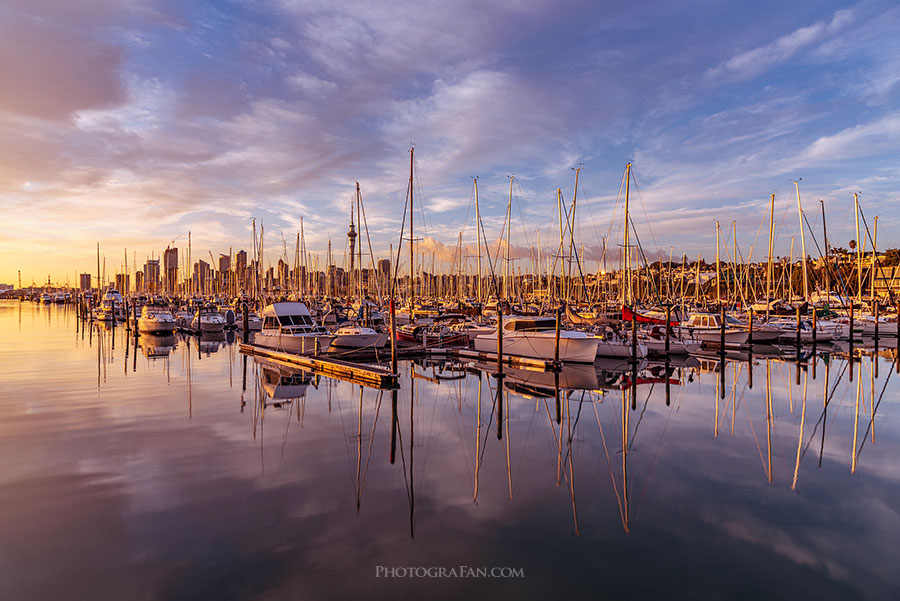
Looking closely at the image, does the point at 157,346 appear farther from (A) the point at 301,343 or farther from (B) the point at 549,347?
(B) the point at 549,347

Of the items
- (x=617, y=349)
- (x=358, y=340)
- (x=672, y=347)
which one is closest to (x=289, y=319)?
(x=358, y=340)

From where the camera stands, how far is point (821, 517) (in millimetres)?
9641

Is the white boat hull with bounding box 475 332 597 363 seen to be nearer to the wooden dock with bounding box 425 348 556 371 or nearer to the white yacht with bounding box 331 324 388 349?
the wooden dock with bounding box 425 348 556 371

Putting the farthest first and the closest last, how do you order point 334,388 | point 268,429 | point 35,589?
point 334,388, point 268,429, point 35,589

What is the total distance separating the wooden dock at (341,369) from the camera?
23.2 metres

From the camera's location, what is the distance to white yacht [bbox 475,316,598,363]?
30188mm

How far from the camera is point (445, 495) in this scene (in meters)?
10.6

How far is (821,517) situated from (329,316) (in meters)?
48.0

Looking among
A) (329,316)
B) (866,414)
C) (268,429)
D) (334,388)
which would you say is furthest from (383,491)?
(329,316)

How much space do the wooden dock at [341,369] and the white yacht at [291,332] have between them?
2.53 ft

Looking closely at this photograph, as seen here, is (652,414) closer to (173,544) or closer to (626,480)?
(626,480)

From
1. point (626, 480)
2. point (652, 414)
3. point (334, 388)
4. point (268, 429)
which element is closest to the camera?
point (626, 480)

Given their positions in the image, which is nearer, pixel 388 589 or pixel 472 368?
pixel 388 589

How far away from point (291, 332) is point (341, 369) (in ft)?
35.0
